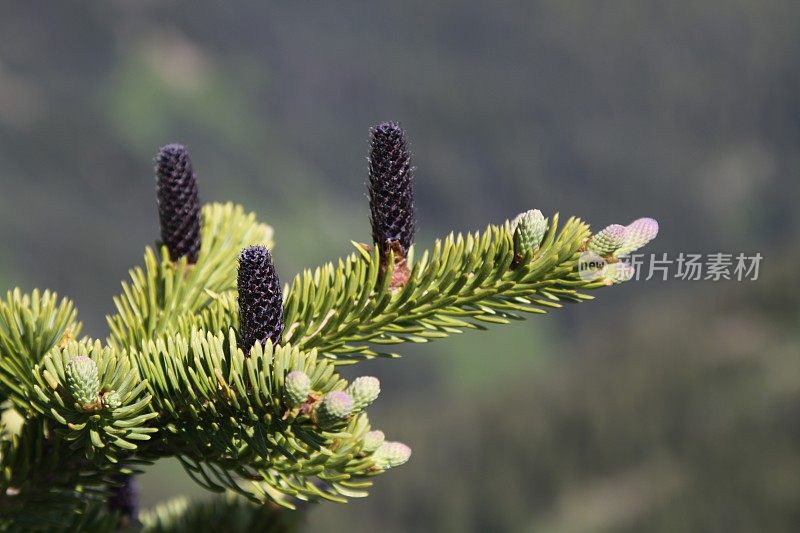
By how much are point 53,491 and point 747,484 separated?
21213 cm

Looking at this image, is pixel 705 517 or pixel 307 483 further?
pixel 705 517

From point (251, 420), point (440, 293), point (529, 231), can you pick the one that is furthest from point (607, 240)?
point (251, 420)

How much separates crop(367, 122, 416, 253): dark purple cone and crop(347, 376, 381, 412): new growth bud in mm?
782

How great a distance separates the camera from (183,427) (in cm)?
311

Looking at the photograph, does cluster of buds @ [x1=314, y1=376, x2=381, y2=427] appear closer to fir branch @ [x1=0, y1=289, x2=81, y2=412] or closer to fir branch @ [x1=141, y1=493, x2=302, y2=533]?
fir branch @ [x1=0, y1=289, x2=81, y2=412]

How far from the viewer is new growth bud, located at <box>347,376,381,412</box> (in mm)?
2722

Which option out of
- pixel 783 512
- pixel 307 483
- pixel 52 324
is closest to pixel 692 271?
pixel 307 483

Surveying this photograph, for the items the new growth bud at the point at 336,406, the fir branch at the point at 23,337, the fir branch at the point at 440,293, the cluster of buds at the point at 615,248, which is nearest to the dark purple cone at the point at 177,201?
the fir branch at the point at 23,337

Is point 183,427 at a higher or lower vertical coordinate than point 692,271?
lower

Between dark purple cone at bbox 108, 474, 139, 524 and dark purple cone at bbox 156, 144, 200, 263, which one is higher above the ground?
dark purple cone at bbox 156, 144, 200, 263

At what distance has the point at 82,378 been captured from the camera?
9.03 ft

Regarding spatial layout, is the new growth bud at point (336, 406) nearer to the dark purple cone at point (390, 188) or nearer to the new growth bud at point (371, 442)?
the new growth bud at point (371, 442)

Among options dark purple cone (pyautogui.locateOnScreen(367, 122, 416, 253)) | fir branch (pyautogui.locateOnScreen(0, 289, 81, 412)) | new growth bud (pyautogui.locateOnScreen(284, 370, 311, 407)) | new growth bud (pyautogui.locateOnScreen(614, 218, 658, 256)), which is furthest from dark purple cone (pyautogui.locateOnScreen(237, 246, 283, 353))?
new growth bud (pyautogui.locateOnScreen(614, 218, 658, 256))

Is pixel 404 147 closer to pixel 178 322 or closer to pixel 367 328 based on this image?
pixel 367 328
